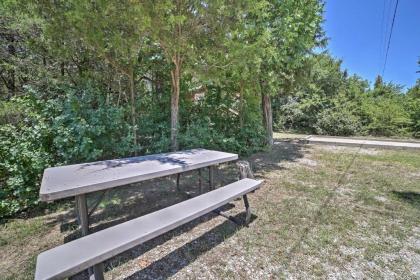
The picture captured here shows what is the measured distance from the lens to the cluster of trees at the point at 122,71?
329 centimetres

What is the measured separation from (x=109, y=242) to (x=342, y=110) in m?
12.1

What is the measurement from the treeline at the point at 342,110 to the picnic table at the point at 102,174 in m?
8.19

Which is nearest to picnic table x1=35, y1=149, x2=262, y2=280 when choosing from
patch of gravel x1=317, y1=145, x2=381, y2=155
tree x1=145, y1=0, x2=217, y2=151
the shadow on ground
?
tree x1=145, y1=0, x2=217, y2=151

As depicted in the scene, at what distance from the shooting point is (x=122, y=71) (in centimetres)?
474

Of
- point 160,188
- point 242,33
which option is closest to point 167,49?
point 242,33

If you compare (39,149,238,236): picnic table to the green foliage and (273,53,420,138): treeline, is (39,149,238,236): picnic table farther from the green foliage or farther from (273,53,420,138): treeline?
(273,53,420,138): treeline

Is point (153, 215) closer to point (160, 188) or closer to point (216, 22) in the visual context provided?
point (160, 188)

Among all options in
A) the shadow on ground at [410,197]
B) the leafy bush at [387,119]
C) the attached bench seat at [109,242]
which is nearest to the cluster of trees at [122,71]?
the attached bench seat at [109,242]

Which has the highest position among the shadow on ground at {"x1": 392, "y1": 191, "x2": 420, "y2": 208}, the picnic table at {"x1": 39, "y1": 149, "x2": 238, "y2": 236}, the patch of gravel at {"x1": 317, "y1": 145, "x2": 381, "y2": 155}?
the picnic table at {"x1": 39, "y1": 149, "x2": 238, "y2": 236}

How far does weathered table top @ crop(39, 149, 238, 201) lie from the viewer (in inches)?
72.4

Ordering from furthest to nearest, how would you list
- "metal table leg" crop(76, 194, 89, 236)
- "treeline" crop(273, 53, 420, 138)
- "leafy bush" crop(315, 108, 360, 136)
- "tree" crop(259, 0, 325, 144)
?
"leafy bush" crop(315, 108, 360, 136) < "treeline" crop(273, 53, 420, 138) < "tree" crop(259, 0, 325, 144) < "metal table leg" crop(76, 194, 89, 236)

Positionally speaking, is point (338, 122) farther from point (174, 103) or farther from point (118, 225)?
point (118, 225)

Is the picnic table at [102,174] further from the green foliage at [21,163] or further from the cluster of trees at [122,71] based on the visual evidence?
the cluster of trees at [122,71]

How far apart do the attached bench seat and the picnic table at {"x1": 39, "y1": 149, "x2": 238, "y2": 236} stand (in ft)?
1.33
